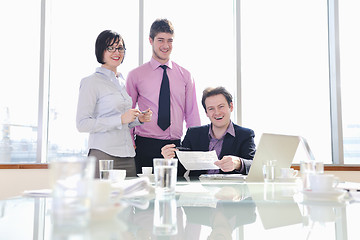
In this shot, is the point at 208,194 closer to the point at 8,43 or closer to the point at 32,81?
the point at 32,81

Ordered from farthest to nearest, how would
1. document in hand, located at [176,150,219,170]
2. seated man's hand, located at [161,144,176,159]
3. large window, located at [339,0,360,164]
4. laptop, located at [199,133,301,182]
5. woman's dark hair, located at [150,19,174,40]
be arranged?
large window, located at [339,0,360,164]
woman's dark hair, located at [150,19,174,40]
seated man's hand, located at [161,144,176,159]
document in hand, located at [176,150,219,170]
laptop, located at [199,133,301,182]

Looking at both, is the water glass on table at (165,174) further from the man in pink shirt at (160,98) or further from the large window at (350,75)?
the large window at (350,75)

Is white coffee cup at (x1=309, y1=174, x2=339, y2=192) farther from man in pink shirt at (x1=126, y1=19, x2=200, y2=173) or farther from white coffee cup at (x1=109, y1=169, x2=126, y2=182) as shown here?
man in pink shirt at (x1=126, y1=19, x2=200, y2=173)

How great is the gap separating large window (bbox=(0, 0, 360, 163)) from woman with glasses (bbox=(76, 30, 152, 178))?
1.27 meters

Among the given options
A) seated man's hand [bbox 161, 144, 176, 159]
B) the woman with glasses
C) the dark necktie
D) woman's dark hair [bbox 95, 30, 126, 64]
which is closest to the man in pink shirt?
the dark necktie

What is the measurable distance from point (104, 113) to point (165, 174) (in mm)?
1409

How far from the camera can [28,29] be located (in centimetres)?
378

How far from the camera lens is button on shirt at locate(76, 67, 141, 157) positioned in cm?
232

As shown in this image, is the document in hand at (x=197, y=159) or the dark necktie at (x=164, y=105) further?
the dark necktie at (x=164, y=105)

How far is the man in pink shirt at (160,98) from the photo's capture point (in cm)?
279

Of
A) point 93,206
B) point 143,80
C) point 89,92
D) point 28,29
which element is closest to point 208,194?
point 93,206

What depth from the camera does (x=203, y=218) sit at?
83 centimetres

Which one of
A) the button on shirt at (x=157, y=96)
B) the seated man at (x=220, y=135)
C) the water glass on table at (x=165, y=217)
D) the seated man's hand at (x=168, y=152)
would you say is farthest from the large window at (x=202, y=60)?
the water glass on table at (x=165, y=217)

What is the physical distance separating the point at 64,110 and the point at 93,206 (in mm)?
3280
